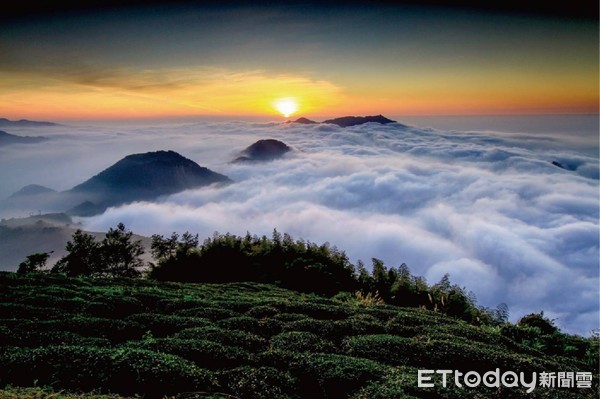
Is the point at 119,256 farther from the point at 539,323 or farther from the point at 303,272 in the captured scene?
the point at 539,323

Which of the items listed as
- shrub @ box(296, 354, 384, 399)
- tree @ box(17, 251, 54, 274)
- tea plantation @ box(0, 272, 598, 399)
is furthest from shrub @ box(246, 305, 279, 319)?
tree @ box(17, 251, 54, 274)

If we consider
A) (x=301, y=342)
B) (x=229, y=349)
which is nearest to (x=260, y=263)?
(x=301, y=342)

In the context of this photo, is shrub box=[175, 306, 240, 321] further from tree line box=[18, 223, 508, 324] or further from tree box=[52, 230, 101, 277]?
tree box=[52, 230, 101, 277]

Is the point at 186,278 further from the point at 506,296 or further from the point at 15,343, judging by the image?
the point at 506,296

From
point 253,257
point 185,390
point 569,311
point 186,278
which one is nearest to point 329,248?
point 253,257

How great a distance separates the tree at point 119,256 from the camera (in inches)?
1831

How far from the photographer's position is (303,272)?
2947 cm

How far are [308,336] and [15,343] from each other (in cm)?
709

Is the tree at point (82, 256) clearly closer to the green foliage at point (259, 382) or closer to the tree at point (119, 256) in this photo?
the tree at point (119, 256)

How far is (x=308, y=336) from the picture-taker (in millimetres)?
11914

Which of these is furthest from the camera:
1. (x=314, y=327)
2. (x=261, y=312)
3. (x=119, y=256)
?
(x=119, y=256)

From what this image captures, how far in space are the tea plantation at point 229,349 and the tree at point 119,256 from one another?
30.2m

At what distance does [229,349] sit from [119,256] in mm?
43034

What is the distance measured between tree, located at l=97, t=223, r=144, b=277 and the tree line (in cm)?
567
